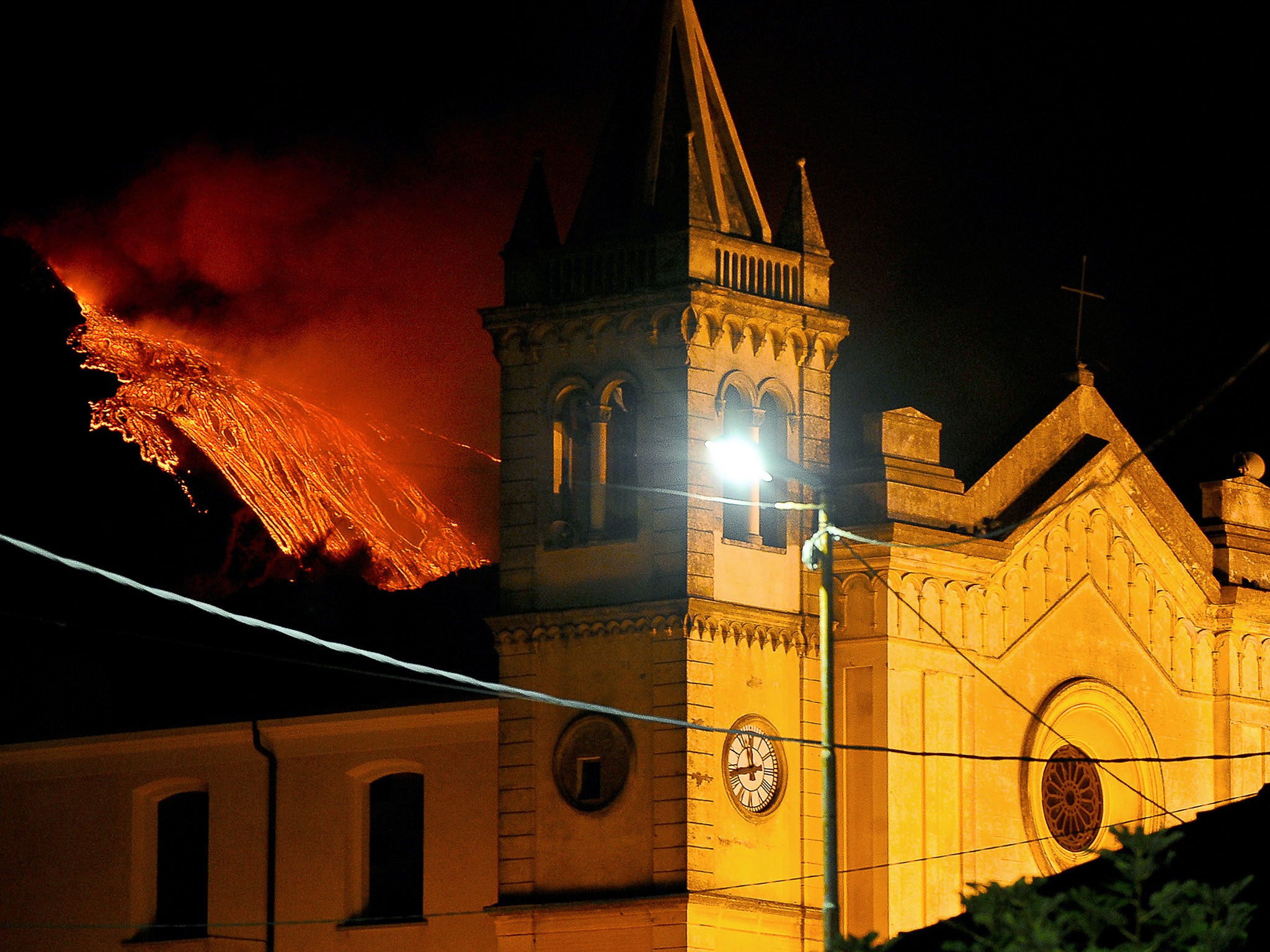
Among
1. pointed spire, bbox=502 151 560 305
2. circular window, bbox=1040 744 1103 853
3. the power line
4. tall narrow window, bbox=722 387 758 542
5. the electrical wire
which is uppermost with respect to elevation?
pointed spire, bbox=502 151 560 305

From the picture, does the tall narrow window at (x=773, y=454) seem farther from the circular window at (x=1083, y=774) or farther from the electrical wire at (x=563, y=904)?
the circular window at (x=1083, y=774)

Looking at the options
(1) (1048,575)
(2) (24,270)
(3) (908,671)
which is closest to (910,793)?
(3) (908,671)

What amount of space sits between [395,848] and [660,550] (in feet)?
23.0

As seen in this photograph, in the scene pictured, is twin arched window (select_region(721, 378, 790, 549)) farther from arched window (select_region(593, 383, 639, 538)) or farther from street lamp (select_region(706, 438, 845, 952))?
street lamp (select_region(706, 438, 845, 952))

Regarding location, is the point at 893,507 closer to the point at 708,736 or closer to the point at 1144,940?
the point at 708,736

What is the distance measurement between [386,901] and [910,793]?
8399 millimetres

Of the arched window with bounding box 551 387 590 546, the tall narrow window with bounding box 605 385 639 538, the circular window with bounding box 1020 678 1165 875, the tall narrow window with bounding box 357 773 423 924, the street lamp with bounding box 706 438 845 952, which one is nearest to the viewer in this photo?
the street lamp with bounding box 706 438 845 952

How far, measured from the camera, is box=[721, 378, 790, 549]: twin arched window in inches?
1529

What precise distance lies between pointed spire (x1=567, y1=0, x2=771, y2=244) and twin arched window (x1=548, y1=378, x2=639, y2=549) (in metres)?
2.35

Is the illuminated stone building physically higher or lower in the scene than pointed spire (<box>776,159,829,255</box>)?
lower

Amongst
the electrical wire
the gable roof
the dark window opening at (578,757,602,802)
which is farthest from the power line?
the gable roof

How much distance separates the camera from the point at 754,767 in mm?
38031

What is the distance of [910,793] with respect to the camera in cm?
3831

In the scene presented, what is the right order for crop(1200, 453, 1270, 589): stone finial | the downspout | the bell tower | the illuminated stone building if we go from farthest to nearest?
crop(1200, 453, 1270, 589): stone finial, the downspout, the illuminated stone building, the bell tower
